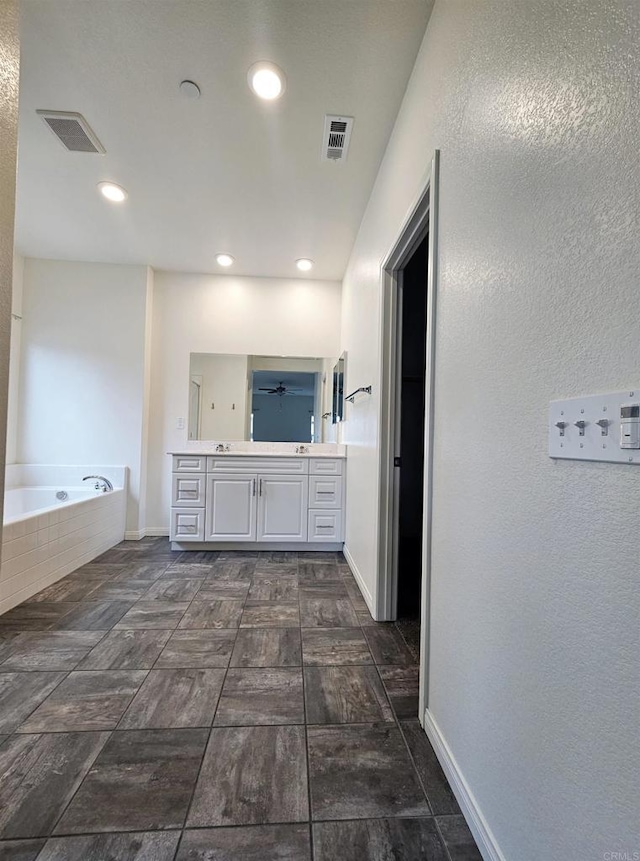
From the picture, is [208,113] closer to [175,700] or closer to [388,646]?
[175,700]

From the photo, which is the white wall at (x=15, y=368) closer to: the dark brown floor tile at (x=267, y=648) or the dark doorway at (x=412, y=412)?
the dark brown floor tile at (x=267, y=648)

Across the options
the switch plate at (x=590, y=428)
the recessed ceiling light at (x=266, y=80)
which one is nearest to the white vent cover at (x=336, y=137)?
the recessed ceiling light at (x=266, y=80)

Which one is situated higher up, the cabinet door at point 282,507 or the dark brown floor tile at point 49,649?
the cabinet door at point 282,507

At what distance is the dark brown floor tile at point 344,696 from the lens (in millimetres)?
1385

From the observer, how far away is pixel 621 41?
1.93ft

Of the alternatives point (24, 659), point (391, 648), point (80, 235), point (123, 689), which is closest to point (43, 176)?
point (80, 235)

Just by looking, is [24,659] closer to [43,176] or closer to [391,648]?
[391,648]

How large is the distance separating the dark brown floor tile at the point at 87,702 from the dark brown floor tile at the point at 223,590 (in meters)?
0.79

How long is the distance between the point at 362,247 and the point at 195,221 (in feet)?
4.23

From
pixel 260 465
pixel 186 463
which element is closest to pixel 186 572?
pixel 186 463

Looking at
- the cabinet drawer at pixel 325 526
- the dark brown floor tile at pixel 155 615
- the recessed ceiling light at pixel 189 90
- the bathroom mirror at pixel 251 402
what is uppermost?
the recessed ceiling light at pixel 189 90

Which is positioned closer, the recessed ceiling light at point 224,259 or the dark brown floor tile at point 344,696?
the dark brown floor tile at point 344,696

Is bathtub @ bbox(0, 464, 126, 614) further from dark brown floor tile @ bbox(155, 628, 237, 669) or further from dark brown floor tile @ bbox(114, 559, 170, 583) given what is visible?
dark brown floor tile @ bbox(155, 628, 237, 669)

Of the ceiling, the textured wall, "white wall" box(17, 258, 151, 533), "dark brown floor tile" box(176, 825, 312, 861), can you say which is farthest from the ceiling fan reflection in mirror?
"dark brown floor tile" box(176, 825, 312, 861)
